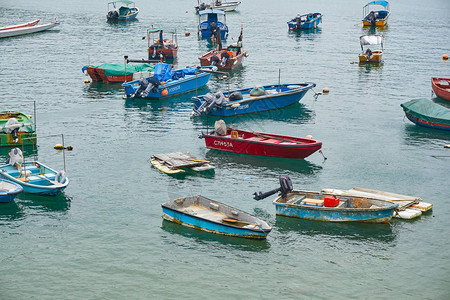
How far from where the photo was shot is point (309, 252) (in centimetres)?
2875

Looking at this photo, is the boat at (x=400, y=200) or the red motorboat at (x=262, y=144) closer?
the boat at (x=400, y=200)

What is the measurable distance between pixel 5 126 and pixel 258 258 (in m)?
20.9

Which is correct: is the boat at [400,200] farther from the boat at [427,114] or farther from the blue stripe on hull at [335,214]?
the boat at [427,114]

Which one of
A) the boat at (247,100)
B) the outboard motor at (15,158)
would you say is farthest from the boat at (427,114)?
the outboard motor at (15,158)

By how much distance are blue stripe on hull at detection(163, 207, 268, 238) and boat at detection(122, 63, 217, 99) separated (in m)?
25.5

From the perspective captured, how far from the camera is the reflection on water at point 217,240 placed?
2897cm

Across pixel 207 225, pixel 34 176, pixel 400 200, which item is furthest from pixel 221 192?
pixel 34 176

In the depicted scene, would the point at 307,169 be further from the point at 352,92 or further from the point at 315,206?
the point at 352,92

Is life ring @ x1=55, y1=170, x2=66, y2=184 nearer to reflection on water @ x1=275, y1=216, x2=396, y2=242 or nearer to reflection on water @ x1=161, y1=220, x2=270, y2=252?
reflection on water @ x1=161, y1=220, x2=270, y2=252

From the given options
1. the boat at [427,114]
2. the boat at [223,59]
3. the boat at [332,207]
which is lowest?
the boat at [332,207]

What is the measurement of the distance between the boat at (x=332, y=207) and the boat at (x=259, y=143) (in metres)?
7.57

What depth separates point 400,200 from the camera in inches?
1302

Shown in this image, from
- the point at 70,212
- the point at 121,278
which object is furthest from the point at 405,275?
the point at 70,212

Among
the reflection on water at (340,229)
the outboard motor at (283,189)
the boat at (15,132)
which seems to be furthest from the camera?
the boat at (15,132)
